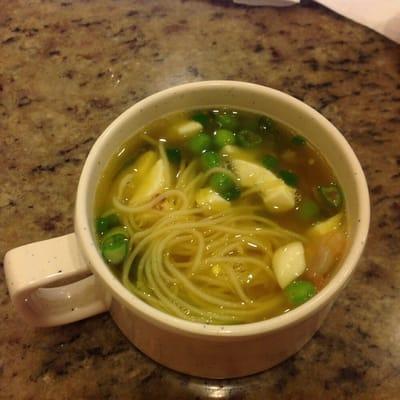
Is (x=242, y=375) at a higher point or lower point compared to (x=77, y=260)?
lower

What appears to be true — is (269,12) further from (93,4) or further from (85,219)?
(85,219)

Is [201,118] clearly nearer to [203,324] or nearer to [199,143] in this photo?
[199,143]

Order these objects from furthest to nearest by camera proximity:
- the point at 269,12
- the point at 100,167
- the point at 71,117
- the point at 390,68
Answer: the point at 269,12
the point at 390,68
the point at 71,117
the point at 100,167

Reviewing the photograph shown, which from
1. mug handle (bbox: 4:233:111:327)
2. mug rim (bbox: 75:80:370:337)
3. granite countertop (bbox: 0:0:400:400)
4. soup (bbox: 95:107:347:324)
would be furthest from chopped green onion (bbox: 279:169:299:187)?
mug handle (bbox: 4:233:111:327)

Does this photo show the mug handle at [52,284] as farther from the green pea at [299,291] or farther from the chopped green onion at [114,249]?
the green pea at [299,291]

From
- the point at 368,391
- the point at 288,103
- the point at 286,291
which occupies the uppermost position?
the point at 288,103

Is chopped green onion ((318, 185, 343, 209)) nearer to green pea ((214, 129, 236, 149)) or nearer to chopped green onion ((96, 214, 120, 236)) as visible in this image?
green pea ((214, 129, 236, 149))

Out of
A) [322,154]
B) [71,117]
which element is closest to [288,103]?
[322,154]

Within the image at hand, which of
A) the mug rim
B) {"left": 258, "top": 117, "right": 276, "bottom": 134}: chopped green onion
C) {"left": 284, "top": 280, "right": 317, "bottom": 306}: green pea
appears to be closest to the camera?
the mug rim
